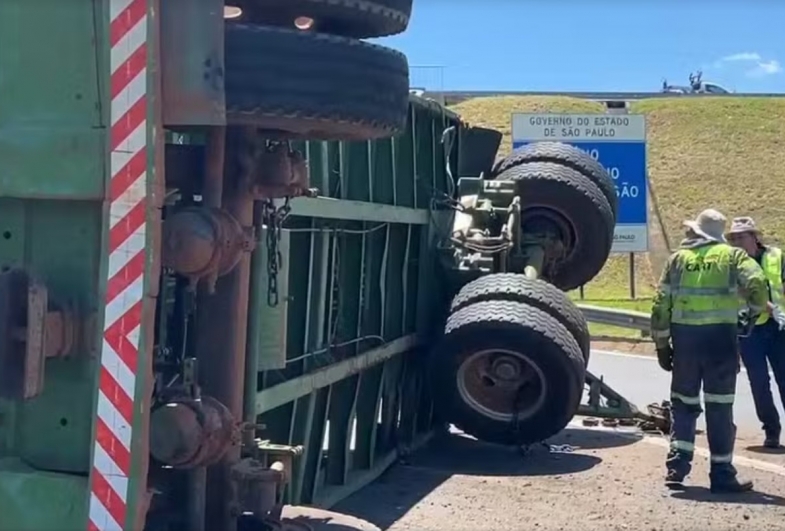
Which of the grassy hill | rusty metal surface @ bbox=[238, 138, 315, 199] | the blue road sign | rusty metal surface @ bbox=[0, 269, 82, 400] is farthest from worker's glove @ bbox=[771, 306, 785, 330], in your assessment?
the grassy hill

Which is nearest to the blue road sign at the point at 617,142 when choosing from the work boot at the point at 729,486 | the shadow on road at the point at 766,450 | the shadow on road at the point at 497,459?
the shadow on road at the point at 766,450

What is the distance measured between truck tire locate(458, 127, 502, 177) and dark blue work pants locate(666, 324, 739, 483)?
2.92m

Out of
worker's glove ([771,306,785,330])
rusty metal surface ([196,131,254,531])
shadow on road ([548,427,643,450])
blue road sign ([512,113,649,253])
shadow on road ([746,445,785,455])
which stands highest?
blue road sign ([512,113,649,253])

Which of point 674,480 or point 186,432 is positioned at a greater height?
point 186,432

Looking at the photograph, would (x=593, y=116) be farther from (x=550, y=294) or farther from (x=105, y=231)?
(x=105, y=231)

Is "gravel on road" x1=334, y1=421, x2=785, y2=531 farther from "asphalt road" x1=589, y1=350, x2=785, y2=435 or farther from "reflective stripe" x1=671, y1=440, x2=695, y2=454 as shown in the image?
Result: "asphalt road" x1=589, y1=350, x2=785, y2=435

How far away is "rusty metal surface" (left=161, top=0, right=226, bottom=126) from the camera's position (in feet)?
10.7

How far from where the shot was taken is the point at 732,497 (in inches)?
325

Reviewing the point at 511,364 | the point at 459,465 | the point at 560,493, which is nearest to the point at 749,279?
the point at 511,364

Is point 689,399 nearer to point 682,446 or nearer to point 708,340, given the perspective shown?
point 682,446

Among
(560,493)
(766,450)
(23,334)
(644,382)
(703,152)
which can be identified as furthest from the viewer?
(703,152)

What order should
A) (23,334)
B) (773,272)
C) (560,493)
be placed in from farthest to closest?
(773,272), (560,493), (23,334)

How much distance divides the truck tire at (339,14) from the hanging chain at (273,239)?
1.73ft

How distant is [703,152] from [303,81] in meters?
44.5
